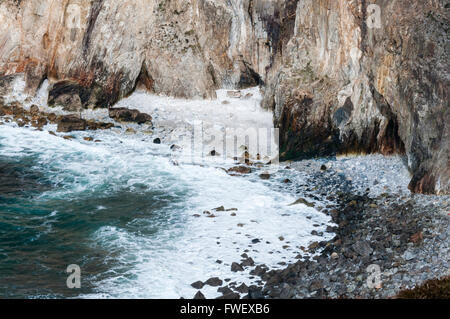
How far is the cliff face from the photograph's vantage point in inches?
780

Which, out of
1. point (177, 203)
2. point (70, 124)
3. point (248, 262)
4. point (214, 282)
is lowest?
point (214, 282)

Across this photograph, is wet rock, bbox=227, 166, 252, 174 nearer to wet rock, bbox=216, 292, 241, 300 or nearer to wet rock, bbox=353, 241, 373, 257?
wet rock, bbox=353, 241, 373, 257

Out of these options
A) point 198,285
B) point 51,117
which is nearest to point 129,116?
point 51,117

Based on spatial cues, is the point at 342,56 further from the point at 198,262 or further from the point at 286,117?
the point at 198,262

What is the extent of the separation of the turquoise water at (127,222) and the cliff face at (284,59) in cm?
490

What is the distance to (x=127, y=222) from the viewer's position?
19.6 metres

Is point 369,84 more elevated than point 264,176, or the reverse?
point 369,84

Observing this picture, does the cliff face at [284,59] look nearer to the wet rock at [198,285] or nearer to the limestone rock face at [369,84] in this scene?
the limestone rock face at [369,84]

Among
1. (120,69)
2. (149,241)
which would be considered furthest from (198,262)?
(120,69)

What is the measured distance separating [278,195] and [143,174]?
7064mm

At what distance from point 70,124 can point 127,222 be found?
1380cm

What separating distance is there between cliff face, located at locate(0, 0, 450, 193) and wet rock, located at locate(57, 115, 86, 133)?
93.4 inches

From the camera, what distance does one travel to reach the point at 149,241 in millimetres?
18031

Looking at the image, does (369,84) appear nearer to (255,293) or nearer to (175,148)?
(175,148)
